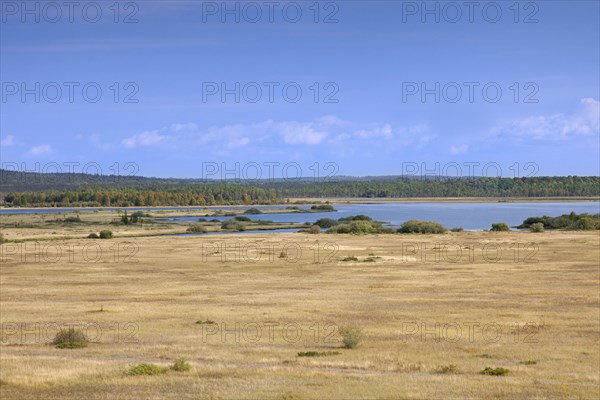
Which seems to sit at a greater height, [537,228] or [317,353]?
[537,228]

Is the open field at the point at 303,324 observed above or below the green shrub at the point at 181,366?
below

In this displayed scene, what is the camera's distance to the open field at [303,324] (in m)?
20.8

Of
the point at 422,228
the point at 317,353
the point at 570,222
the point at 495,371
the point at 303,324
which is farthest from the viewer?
the point at 570,222

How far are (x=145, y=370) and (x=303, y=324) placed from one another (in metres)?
12.9

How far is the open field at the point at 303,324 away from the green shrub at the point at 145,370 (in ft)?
1.36

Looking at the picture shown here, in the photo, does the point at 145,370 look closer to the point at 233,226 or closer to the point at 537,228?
the point at 537,228

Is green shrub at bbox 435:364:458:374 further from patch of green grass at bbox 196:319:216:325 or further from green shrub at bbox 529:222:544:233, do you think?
green shrub at bbox 529:222:544:233

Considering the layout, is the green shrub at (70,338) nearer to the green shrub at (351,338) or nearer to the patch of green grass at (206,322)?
the patch of green grass at (206,322)

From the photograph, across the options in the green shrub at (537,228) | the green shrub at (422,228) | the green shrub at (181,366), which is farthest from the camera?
the green shrub at (537,228)

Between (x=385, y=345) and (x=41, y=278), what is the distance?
35.1 meters

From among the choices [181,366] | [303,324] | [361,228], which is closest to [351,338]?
[303,324]

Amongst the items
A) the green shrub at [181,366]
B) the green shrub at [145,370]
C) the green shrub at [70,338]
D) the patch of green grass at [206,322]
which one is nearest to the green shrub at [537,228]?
the patch of green grass at [206,322]

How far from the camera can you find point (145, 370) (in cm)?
2198

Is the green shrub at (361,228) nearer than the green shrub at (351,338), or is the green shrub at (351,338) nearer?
the green shrub at (351,338)
